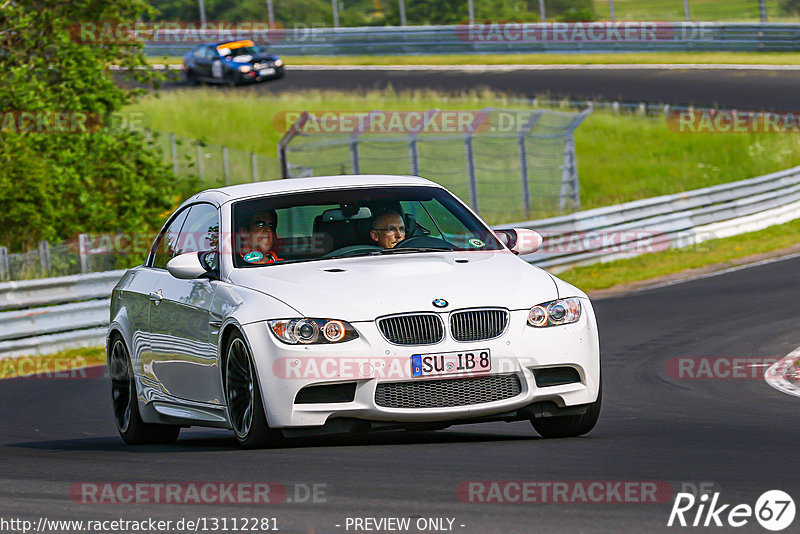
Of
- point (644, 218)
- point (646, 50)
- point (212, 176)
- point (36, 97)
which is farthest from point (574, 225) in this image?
point (646, 50)

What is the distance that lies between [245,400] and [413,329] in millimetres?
1018

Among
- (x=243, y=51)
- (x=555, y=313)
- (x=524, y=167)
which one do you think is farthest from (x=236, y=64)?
(x=555, y=313)

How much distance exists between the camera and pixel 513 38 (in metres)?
46.5

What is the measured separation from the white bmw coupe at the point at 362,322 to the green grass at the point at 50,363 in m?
7.78

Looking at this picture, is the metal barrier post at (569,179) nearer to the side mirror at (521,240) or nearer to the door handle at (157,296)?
the side mirror at (521,240)

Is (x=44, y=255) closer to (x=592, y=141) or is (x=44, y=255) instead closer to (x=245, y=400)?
(x=245, y=400)

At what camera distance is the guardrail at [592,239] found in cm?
1708

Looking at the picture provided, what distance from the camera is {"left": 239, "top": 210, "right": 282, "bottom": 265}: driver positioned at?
844cm

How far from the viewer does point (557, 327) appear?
768cm

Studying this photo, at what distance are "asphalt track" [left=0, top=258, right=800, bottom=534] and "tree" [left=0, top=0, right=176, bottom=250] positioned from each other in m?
A: 10.7

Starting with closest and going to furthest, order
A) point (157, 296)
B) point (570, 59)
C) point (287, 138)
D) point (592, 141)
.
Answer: point (157, 296)
point (287, 138)
point (592, 141)
point (570, 59)

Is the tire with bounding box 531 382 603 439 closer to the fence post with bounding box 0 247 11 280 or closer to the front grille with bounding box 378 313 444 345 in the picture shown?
the front grille with bounding box 378 313 444 345

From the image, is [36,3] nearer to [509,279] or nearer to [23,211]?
[23,211]

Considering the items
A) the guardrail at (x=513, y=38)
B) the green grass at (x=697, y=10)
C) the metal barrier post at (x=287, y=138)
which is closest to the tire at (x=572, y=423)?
the metal barrier post at (x=287, y=138)
